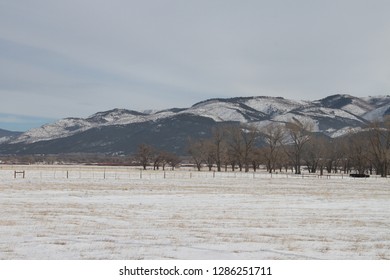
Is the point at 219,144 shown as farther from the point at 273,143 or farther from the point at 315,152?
the point at 315,152

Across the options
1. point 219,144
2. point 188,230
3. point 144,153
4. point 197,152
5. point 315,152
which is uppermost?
point 219,144

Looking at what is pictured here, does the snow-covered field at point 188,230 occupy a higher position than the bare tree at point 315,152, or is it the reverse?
the bare tree at point 315,152

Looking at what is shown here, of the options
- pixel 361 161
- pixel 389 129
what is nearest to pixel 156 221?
pixel 389 129

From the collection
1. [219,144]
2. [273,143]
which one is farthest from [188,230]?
[219,144]

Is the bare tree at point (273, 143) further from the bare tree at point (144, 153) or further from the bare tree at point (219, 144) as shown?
the bare tree at point (144, 153)

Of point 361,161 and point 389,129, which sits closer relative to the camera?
point 389,129

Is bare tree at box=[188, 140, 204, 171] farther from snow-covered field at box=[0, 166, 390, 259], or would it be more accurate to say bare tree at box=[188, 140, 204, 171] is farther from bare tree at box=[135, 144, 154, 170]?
snow-covered field at box=[0, 166, 390, 259]

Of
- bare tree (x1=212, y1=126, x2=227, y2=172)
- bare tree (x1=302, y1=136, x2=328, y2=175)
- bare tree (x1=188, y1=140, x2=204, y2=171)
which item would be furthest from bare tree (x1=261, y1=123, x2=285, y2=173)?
bare tree (x1=188, y1=140, x2=204, y2=171)

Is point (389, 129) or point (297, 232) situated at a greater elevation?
point (389, 129)

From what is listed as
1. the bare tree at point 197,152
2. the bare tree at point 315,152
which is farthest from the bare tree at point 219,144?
the bare tree at point 315,152
